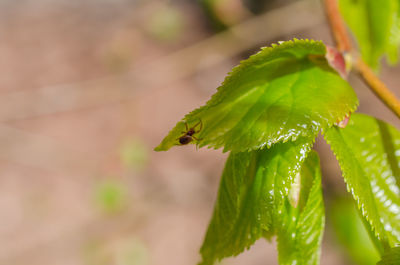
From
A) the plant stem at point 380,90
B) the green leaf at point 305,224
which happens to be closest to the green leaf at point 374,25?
the plant stem at point 380,90

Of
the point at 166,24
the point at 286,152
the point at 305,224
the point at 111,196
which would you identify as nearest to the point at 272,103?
the point at 286,152

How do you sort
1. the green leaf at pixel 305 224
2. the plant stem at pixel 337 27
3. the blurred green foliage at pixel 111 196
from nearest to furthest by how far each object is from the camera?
1. the green leaf at pixel 305 224
2. the plant stem at pixel 337 27
3. the blurred green foliage at pixel 111 196

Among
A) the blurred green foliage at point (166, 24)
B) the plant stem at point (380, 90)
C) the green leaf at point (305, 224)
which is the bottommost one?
the green leaf at point (305, 224)

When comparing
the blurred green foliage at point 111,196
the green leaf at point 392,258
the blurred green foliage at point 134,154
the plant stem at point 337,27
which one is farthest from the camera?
the blurred green foliage at point 134,154

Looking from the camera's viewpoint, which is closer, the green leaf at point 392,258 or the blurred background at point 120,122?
the green leaf at point 392,258

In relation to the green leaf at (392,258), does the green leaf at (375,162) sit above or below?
above

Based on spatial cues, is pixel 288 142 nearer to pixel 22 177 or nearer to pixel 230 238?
pixel 230 238

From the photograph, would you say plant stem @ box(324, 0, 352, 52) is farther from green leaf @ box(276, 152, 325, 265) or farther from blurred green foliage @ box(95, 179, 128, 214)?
blurred green foliage @ box(95, 179, 128, 214)

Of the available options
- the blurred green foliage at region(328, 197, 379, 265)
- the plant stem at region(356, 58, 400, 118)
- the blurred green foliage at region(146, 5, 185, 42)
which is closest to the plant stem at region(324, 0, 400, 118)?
the plant stem at region(356, 58, 400, 118)

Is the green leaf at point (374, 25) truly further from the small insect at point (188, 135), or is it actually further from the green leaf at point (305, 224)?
the small insect at point (188, 135)
